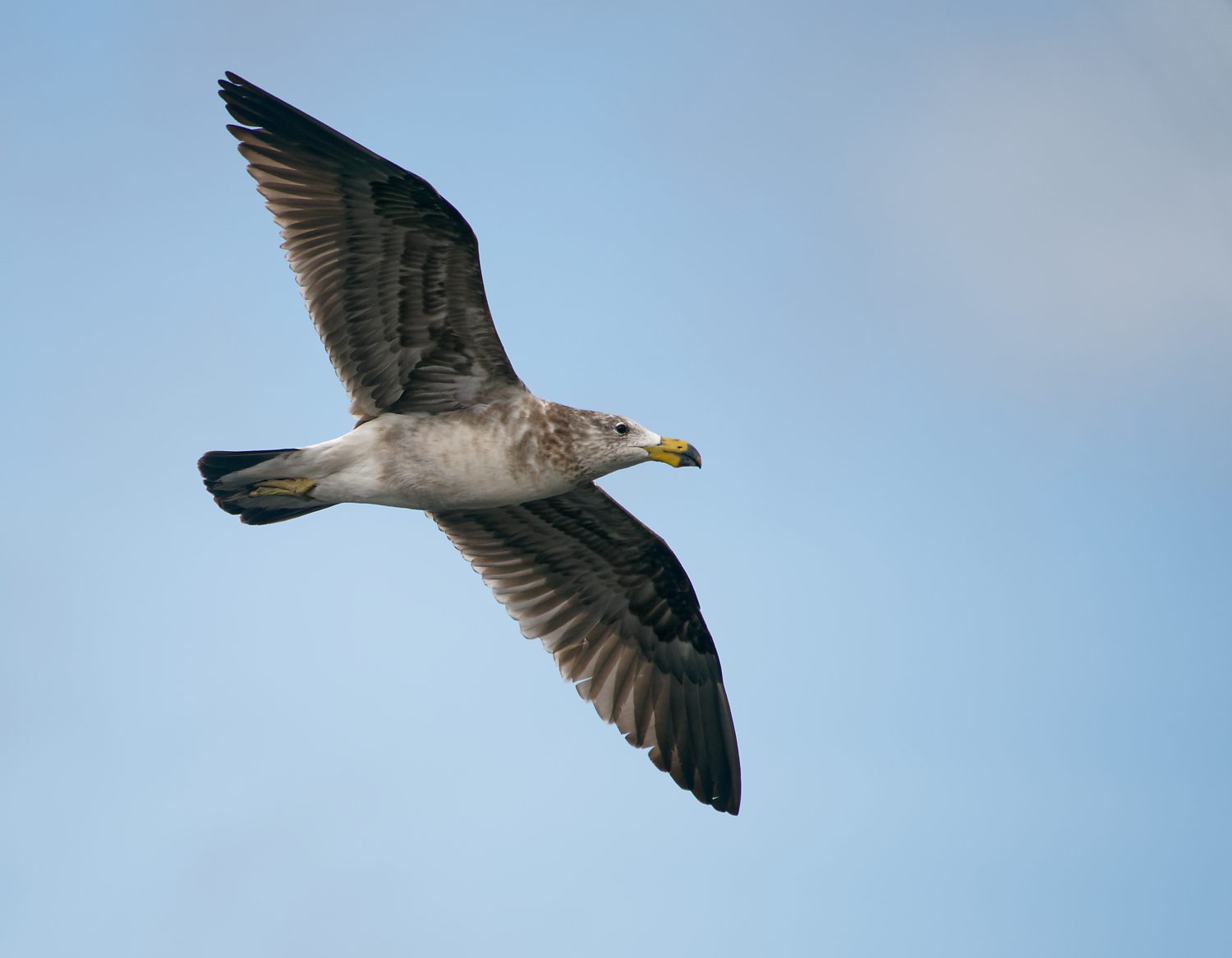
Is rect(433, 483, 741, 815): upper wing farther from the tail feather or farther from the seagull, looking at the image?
the tail feather

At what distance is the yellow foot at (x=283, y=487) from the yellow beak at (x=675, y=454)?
2.68 meters

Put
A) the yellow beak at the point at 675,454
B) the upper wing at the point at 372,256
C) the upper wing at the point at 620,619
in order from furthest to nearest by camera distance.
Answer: the upper wing at the point at 620,619 → the yellow beak at the point at 675,454 → the upper wing at the point at 372,256

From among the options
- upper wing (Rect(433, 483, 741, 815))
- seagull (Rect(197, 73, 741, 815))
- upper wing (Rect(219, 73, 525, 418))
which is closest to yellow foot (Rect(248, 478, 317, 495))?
seagull (Rect(197, 73, 741, 815))

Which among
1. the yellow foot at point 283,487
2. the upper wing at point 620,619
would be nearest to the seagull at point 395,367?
the yellow foot at point 283,487

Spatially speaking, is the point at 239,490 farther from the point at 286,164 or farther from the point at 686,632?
the point at 686,632

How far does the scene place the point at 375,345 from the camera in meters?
11.6

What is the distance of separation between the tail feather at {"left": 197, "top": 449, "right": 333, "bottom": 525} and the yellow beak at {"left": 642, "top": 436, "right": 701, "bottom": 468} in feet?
8.60

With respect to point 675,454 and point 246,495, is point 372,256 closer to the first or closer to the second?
point 246,495

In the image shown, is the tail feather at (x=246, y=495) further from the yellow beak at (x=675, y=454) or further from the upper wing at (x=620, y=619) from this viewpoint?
the yellow beak at (x=675, y=454)

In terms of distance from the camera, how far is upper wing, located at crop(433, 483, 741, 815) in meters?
13.2

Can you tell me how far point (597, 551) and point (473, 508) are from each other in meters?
1.77

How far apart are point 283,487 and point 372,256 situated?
1950mm

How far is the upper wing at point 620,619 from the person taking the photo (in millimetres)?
13188

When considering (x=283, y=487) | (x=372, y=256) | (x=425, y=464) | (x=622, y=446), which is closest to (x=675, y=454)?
(x=622, y=446)
